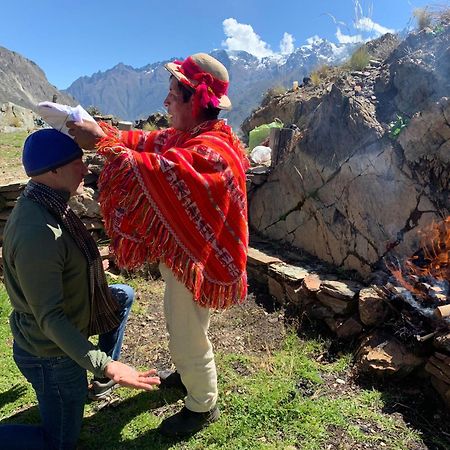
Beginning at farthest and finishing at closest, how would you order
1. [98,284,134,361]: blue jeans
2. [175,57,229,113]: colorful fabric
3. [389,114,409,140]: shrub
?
[389,114,409,140]: shrub → [98,284,134,361]: blue jeans → [175,57,229,113]: colorful fabric

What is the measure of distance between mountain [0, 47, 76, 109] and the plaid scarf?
109745mm

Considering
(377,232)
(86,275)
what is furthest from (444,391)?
(86,275)

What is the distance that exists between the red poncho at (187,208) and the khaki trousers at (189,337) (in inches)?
4.4

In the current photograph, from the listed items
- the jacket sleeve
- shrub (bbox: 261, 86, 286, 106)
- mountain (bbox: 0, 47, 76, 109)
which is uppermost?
mountain (bbox: 0, 47, 76, 109)

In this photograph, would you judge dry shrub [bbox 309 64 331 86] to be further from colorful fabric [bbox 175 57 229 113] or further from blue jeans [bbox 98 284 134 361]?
blue jeans [bbox 98 284 134 361]

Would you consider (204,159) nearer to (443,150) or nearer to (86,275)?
(86,275)

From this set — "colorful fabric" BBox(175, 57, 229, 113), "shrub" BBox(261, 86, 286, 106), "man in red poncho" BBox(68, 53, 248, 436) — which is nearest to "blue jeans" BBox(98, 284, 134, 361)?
"man in red poncho" BBox(68, 53, 248, 436)

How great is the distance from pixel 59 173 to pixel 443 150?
346cm

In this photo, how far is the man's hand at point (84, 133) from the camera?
2234 millimetres

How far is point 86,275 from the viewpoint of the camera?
229 cm

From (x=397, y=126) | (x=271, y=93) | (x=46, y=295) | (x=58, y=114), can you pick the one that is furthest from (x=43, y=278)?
(x=271, y=93)

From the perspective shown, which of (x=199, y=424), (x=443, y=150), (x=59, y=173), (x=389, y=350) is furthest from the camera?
(x=443, y=150)

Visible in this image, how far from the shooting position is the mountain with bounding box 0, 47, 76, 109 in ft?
343

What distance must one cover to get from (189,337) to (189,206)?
0.76 meters
